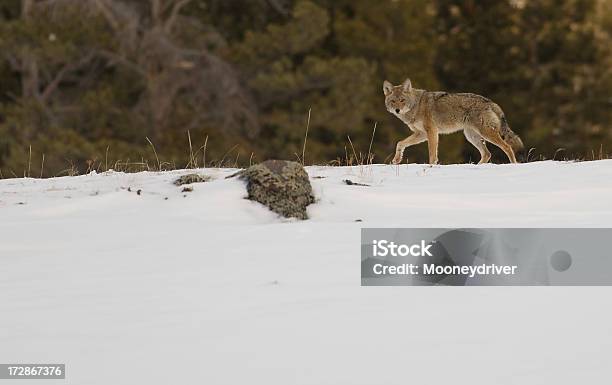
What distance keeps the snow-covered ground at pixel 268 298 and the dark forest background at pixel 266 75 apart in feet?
43.1

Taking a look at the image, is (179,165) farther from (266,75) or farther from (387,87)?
(387,87)

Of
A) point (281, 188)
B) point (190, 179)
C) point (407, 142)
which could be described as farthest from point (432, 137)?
point (281, 188)

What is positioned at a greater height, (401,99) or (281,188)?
(401,99)

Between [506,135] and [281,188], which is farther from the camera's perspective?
[506,135]

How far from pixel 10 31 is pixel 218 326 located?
61.3ft

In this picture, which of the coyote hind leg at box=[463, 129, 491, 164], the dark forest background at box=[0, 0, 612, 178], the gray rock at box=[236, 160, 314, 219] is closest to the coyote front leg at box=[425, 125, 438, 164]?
the coyote hind leg at box=[463, 129, 491, 164]

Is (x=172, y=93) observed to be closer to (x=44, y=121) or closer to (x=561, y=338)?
(x=44, y=121)

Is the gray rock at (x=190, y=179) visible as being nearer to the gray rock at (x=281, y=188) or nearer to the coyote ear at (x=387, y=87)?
the gray rock at (x=281, y=188)

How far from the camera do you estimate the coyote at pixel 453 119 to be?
1067 centimetres

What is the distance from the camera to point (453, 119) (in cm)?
1085

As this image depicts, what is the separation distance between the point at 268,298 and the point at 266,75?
1931cm

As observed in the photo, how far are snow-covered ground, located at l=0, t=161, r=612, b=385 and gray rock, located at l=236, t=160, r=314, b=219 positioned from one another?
9 cm

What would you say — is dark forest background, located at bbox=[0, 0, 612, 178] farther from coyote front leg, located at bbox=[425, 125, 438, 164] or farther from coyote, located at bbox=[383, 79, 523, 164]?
coyote front leg, located at bbox=[425, 125, 438, 164]

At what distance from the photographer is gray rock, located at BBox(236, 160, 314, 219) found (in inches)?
261
